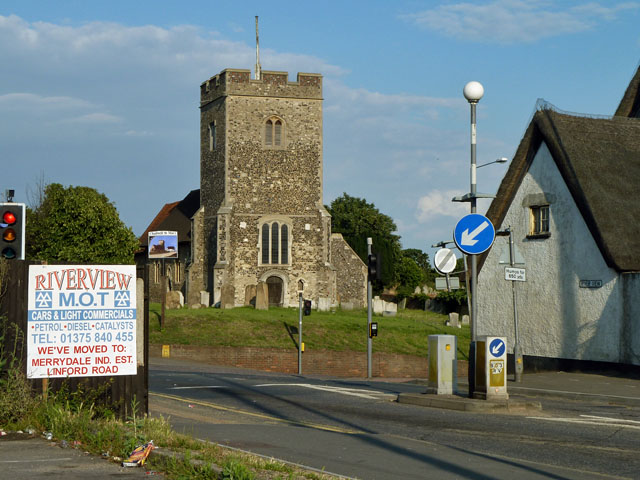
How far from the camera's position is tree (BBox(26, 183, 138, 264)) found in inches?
2266

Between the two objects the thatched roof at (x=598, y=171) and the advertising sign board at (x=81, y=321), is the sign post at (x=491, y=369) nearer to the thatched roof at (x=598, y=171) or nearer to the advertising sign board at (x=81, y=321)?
the advertising sign board at (x=81, y=321)

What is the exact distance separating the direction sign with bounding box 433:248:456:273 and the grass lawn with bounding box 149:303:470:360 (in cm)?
1993

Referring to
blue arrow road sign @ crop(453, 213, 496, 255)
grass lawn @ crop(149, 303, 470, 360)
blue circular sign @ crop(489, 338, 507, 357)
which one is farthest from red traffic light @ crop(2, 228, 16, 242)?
grass lawn @ crop(149, 303, 470, 360)

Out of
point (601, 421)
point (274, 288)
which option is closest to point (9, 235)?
point (601, 421)

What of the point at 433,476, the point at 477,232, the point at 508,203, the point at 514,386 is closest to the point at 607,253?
the point at 508,203

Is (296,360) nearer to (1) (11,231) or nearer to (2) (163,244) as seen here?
(2) (163,244)

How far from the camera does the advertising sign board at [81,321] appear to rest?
1095 centimetres

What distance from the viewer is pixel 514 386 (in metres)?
20.2

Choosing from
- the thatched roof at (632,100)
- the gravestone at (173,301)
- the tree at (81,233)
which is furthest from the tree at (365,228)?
the thatched roof at (632,100)

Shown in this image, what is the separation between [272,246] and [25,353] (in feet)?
154

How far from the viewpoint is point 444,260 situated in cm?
1981

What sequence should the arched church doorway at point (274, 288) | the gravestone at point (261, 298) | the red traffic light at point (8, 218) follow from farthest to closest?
1. the arched church doorway at point (274, 288)
2. the gravestone at point (261, 298)
3. the red traffic light at point (8, 218)

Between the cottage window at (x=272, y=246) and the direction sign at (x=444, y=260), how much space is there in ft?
125

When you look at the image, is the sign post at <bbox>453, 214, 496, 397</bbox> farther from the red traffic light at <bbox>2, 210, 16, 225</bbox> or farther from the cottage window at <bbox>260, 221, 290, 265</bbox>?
the cottage window at <bbox>260, 221, 290, 265</bbox>
